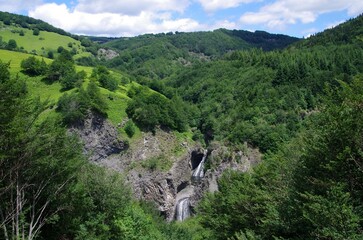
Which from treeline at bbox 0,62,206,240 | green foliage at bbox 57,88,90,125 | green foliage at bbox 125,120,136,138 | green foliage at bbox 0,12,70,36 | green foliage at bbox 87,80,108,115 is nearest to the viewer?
treeline at bbox 0,62,206,240

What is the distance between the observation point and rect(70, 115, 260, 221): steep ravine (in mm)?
67188

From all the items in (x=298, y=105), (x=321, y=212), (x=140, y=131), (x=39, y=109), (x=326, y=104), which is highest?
(x=326, y=104)

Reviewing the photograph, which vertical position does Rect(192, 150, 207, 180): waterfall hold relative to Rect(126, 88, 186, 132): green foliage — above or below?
below

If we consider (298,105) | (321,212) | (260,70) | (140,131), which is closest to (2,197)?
(321,212)

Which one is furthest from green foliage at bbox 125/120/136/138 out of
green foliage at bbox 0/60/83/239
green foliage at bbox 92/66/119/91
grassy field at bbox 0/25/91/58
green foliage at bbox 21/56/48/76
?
grassy field at bbox 0/25/91/58

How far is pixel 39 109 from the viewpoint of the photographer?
2123 cm

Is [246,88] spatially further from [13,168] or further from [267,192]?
[13,168]

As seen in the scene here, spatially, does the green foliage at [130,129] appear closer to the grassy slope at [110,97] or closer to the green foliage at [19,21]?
the grassy slope at [110,97]

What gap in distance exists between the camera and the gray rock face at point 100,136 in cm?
6981

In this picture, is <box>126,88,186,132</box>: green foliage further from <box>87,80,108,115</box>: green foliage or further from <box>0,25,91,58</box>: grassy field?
<box>0,25,91,58</box>: grassy field

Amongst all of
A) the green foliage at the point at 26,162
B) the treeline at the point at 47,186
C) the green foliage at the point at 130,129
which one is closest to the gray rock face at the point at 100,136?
the green foliage at the point at 130,129

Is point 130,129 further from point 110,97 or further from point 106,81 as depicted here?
point 106,81

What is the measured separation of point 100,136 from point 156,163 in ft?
43.2

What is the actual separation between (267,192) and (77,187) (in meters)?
15.6
